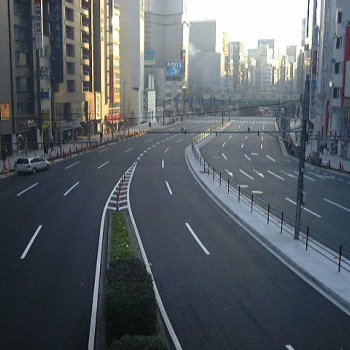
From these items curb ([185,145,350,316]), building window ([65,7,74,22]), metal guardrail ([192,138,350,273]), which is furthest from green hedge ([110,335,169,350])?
building window ([65,7,74,22])

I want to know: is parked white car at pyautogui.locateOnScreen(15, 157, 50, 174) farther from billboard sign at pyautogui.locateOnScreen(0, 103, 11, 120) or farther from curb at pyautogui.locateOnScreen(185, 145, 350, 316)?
curb at pyautogui.locateOnScreen(185, 145, 350, 316)

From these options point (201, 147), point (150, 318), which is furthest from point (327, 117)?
point (150, 318)

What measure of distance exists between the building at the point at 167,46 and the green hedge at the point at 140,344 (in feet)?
512

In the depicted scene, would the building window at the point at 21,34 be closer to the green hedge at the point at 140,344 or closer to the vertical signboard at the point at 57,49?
the vertical signboard at the point at 57,49

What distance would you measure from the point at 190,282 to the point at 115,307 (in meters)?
5.72

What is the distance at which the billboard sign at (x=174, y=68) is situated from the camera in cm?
16425

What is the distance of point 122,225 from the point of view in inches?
986

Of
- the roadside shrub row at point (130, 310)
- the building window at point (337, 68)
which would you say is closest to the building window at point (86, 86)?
the building window at point (337, 68)

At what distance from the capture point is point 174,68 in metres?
165

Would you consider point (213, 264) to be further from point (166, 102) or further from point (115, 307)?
point (166, 102)

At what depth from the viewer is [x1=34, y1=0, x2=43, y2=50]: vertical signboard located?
62.5 m

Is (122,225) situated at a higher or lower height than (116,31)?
lower

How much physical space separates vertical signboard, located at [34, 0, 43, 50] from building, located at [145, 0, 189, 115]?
333 feet

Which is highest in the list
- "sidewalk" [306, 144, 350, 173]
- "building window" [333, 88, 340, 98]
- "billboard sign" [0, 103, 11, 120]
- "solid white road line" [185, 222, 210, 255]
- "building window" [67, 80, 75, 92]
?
"building window" [67, 80, 75, 92]
